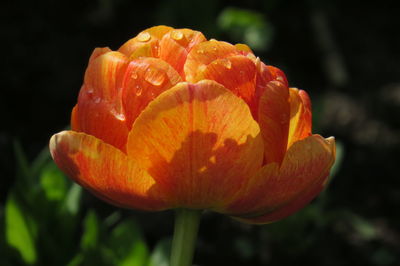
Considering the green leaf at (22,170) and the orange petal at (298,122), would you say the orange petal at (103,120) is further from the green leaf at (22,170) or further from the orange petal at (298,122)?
the green leaf at (22,170)

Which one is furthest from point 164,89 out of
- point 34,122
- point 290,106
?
point 34,122

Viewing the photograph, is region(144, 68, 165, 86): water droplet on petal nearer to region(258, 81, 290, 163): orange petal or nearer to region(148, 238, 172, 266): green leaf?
region(258, 81, 290, 163): orange petal

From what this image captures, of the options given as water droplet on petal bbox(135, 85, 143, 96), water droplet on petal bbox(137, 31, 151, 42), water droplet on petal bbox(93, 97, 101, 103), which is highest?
water droplet on petal bbox(137, 31, 151, 42)

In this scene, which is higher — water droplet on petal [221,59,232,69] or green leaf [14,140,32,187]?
water droplet on petal [221,59,232,69]

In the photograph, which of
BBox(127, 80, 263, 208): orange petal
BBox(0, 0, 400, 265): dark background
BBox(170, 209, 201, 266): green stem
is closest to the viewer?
BBox(127, 80, 263, 208): orange petal

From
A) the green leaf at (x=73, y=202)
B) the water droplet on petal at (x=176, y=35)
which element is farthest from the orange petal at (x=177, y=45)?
the green leaf at (x=73, y=202)

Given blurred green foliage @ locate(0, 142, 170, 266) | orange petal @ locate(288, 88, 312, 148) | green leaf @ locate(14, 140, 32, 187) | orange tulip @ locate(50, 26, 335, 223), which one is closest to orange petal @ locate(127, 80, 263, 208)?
orange tulip @ locate(50, 26, 335, 223)

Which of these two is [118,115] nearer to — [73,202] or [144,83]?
[144,83]
